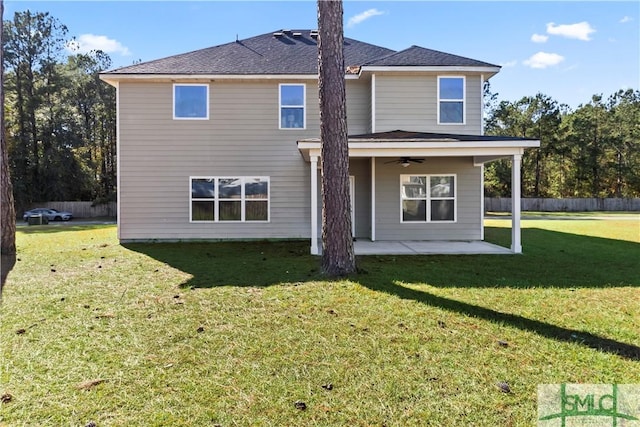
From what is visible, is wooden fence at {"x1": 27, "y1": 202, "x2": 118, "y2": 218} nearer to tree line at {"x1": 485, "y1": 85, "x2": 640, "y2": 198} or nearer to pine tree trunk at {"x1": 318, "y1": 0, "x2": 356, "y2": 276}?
pine tree trunk at {"x1": 318, "y1": 0, "x2": 356, "y2": 276}

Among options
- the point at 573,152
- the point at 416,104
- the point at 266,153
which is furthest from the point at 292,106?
the point at 573,152

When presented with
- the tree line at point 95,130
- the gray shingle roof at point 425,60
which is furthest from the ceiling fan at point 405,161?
the tree line at point 95,130

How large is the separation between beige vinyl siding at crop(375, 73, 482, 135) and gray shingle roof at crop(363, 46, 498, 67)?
1.15ft

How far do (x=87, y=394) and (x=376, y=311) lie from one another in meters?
3.05

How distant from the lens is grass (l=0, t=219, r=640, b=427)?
2594mm

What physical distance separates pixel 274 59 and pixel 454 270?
8.94 meters

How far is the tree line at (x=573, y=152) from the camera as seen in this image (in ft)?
121

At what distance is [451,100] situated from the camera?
37.4 ft

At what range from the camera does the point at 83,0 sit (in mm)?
9117

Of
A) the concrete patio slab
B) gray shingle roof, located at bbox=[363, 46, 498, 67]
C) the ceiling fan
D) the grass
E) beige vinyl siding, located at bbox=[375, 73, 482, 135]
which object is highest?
gray shingle roof, located at bbox=[363, 46, 498, 67]

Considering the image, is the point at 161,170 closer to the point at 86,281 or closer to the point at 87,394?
the point at 86,281

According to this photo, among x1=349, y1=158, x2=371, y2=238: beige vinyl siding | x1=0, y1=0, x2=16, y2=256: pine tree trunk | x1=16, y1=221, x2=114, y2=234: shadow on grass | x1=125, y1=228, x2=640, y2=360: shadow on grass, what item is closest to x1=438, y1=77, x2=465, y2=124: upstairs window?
x1=349, y1=158, x2=371, y2=238: beige vinyl siding

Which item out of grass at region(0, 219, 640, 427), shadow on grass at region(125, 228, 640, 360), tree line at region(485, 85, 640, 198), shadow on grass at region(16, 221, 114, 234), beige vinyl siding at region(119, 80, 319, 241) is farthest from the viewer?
tree line at region(485, 85, 640, 198)

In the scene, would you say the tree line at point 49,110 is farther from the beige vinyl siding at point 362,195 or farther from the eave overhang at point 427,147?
the eave overhang at point 427,147
